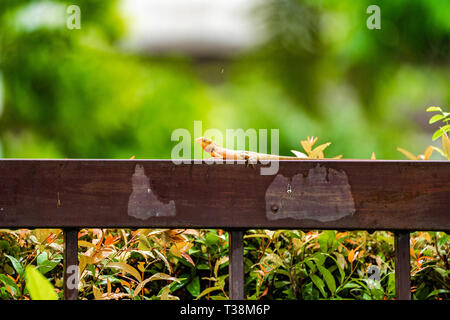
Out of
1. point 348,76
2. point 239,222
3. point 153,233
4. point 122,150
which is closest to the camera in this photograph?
point 239,222

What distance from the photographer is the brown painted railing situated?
517 mm

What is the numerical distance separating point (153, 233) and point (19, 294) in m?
0.21

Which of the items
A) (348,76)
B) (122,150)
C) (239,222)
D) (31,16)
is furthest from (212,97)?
(239,222)

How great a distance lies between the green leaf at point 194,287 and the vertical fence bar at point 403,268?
11.1 inches

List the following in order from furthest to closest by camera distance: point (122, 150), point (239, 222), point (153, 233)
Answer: point (122, 150)
point (153, 233)
point (239, 222)

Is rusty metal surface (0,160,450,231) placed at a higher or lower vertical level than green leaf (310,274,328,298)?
higher

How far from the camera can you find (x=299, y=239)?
0.65 metres

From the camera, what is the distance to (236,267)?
20.5 inches

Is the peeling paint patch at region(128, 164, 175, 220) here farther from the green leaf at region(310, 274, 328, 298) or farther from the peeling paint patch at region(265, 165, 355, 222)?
the green leaf at region(310, 274, 328, 298)

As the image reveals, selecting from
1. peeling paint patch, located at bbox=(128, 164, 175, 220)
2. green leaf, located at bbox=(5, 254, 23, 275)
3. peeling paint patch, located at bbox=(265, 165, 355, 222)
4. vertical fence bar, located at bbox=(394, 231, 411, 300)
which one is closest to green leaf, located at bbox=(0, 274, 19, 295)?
green leaf, located at bbox=(5, 254, 23, 275)

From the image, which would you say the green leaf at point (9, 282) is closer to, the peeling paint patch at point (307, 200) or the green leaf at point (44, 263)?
the green leaf at point (44, 263)
